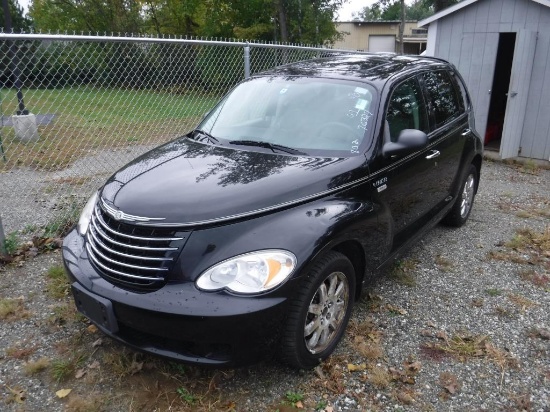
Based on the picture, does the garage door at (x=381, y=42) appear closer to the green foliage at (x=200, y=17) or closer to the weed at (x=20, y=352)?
the green foliage at (x=200, y=17)

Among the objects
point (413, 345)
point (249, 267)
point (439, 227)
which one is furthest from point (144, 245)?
point (439, 227)

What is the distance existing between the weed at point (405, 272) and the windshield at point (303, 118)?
146 cm

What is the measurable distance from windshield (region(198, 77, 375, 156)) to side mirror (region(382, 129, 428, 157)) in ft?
0.60

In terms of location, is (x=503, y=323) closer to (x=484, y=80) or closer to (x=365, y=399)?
(x=365, y=399)

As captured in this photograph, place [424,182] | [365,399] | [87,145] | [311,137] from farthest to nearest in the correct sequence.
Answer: [87,145] → [424,182] → [311,137] → [365,399]

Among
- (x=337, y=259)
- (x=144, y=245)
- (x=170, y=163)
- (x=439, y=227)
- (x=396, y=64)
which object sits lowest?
(x=439, y=227)

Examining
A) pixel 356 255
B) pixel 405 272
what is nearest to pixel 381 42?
pixel 405 272

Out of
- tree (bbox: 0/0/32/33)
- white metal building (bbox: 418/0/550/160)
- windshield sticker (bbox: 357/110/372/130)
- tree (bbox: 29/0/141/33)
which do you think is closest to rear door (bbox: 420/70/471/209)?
windshield sticker (bbox: 357/110/372/130)

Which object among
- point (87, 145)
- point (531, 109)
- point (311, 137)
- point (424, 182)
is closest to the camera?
point (311, 137)

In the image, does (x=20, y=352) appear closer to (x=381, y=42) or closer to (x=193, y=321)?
(x=193, y=321)

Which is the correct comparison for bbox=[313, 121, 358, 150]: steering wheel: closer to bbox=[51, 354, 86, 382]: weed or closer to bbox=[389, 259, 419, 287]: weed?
bbox=[389, 259, 419, 287]: weed

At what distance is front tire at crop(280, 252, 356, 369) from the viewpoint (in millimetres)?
2604

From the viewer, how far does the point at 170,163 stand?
129 inches

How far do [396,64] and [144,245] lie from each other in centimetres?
284
